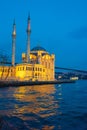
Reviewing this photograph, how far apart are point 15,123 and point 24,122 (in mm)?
721

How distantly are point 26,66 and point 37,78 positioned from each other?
21.9ft

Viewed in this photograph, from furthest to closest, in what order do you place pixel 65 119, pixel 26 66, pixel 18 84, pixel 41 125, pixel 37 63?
pixel 37 63
pixel 26 66
pixel 18 84
pixel 65 119
pixel 41 125

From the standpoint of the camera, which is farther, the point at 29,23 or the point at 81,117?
the point at 29,23

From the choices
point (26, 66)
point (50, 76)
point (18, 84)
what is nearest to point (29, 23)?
point (26, 66)

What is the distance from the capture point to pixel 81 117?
2134cm

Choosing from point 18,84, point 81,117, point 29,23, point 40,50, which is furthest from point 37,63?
point 81,117

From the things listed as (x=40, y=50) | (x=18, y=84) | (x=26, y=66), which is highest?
(x=40, y=50)

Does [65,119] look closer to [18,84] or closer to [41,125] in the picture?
[41,125]

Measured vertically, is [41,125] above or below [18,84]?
below

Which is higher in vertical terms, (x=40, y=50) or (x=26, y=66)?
(x=40, y=50)

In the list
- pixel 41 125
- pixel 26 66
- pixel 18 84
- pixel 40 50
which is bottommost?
pixel 41 125

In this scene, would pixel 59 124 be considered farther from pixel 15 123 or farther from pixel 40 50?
pixel 40 50

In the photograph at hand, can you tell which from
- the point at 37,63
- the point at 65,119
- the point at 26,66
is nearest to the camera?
the point at 65,119

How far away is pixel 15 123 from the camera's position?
1858cm
